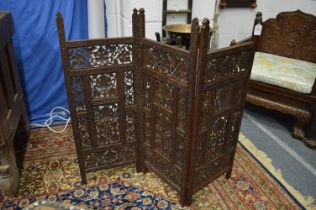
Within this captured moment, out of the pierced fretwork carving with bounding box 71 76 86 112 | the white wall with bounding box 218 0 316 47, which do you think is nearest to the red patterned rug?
the pierced fretwork carving with bounding box 71 76 86 112

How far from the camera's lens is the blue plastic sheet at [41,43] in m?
1.99

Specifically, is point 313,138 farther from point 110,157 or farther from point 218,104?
point 110,157

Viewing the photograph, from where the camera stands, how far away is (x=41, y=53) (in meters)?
2.15

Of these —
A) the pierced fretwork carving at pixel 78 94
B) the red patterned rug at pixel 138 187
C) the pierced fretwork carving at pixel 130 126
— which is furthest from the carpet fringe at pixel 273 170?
the pierced fretwork carving at pixel 78 94

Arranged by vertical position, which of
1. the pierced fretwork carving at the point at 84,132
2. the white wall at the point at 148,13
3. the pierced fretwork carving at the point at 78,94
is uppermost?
the white wall at the point at 148,13

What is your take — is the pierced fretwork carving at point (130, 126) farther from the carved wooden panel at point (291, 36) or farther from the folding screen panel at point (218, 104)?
the carved wooden panel at point (291, 36)

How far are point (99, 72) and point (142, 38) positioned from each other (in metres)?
0.29

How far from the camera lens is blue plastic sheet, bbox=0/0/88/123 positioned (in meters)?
1.99

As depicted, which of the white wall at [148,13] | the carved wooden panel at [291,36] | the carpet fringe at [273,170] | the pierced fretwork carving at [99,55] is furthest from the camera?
the carved wooden panel at [291,36]

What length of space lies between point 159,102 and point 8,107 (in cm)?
100

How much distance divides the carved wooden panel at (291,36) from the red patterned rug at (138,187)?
1.26m

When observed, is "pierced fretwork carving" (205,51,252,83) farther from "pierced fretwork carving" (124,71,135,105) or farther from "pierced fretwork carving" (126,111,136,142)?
"pierced fretwork carving" (126,111,136,142)

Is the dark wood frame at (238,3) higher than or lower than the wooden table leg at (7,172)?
higher

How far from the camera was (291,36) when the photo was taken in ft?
8.24
